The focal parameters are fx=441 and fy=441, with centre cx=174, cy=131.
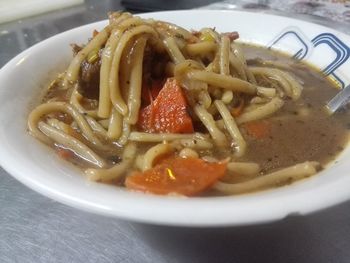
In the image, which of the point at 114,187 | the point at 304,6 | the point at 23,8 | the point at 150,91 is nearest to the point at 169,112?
the point at 150,91

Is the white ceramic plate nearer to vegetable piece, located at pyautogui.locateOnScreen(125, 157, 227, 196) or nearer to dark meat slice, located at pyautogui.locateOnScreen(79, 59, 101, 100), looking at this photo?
vegetable piece, located at pyautogui.locateOnScreen(125, 157, 227, 196)

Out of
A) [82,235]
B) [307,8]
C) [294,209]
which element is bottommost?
[82,235]

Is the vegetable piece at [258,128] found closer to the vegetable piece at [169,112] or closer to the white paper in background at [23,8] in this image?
the vegetable piece at [169,112]

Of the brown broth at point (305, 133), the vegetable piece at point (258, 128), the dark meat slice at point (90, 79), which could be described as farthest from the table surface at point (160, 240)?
the dark meat slice at point (90, 79)

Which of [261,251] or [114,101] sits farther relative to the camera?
[114,101]

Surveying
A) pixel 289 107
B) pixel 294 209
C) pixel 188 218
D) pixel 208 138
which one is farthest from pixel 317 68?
pixel 188 218

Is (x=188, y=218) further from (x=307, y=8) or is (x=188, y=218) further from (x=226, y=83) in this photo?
(x=307, y=8)
